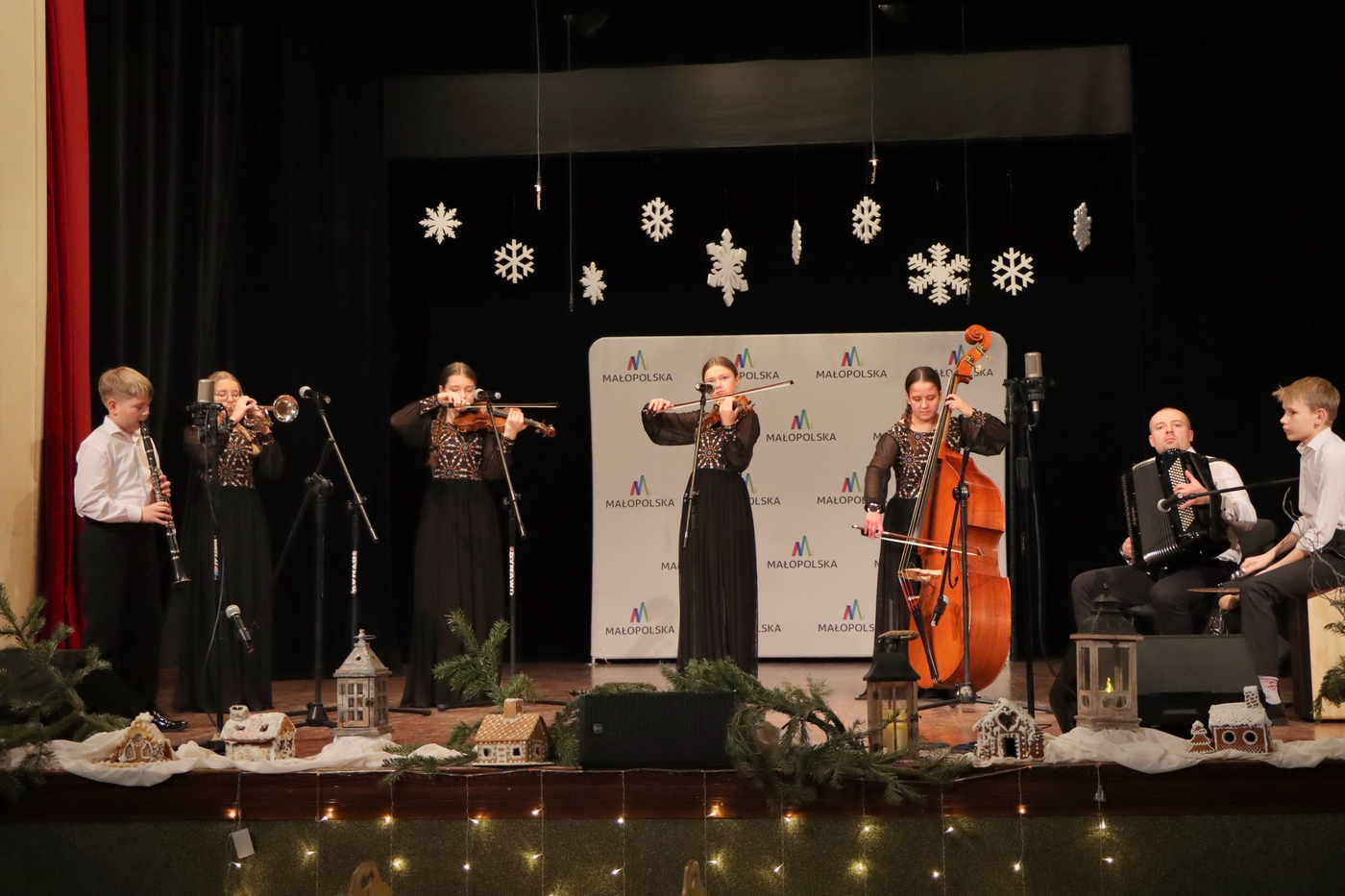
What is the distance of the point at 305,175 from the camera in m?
7.30

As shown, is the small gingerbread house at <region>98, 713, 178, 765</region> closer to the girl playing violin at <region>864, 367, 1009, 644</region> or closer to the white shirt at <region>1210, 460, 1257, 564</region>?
the girl playing violin at <region>864, 367, 1009, 644</region>

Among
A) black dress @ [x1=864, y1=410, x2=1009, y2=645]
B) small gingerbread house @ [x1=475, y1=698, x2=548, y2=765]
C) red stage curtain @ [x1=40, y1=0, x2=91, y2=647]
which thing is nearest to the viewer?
small gingerbread house @ [x1=475, y1=698, x2=548, y2=765]

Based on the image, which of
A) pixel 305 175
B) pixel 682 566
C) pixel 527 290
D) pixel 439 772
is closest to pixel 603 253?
pixel 527 290

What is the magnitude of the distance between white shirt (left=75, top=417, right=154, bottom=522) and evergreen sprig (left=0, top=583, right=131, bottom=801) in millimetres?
831

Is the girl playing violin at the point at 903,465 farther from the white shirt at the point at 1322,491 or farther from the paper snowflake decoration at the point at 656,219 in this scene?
the paper snowflake decoration at the point at 656,219

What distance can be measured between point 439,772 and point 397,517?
176 inches

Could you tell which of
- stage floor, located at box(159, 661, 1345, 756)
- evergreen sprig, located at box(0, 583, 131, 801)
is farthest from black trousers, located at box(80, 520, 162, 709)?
evergreen sprig, located at box(0, 583, 131, 801)

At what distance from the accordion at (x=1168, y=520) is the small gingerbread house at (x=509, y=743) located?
2.71 meters

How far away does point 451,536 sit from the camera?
18.7 ft

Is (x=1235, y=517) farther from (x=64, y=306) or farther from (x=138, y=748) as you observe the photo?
(x=64, y=306)

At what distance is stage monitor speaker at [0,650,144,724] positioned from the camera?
396 cm

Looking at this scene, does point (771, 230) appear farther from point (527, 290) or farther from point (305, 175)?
point (305, 175)

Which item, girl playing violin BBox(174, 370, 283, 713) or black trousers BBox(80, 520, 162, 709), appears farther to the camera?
girl playing violin BBox(174, 370, 283, 713)

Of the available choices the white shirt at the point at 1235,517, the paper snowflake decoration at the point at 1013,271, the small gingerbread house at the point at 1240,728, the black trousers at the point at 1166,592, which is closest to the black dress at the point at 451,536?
the black trousers at the point at 1166,592
